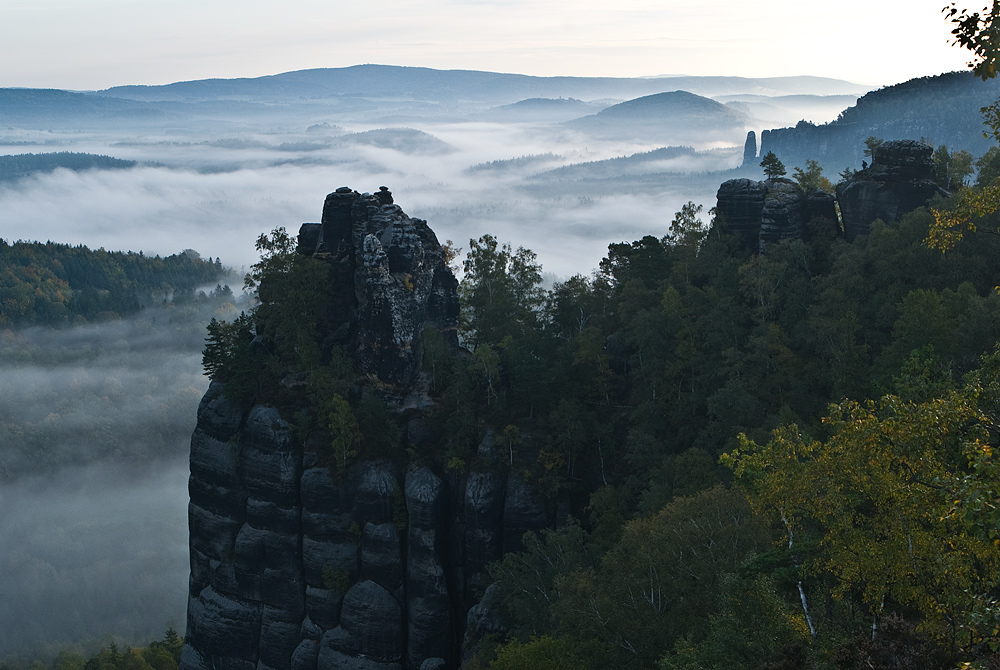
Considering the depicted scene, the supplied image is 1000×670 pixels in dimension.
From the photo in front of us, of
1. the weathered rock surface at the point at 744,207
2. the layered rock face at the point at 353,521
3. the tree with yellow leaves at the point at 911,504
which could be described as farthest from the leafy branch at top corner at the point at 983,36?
the weathered rock surface at the point at 744,207

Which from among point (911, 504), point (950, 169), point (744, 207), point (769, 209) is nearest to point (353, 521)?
point (769, 209)

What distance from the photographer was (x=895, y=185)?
184 feet

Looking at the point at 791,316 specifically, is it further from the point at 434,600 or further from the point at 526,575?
the point at 434,600

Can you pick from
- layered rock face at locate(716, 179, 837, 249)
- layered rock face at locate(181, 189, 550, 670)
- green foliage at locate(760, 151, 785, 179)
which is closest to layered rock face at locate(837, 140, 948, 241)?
layered rock face at locate(716, 179, 837, 249)

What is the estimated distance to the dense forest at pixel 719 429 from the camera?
620 inches

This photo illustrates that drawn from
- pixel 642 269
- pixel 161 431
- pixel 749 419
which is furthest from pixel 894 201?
pixel 161 431

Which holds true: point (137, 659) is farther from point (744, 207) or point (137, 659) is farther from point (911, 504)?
point (911, 504)

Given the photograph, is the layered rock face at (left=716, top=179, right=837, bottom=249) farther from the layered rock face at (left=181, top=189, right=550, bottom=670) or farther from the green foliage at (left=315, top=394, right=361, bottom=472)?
the green foliage at (left=315, top=394, right=361, bottom=472)

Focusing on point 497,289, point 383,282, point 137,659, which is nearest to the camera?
point 383,282

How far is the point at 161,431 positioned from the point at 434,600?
167m

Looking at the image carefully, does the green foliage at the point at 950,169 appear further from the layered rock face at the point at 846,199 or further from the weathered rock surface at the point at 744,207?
the weathered rock surface at the point at 744,207

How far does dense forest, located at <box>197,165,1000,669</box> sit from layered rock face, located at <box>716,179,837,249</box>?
170 cm

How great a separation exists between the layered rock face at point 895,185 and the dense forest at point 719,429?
3.11 meters

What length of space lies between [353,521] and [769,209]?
127 ft
